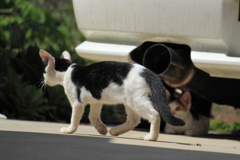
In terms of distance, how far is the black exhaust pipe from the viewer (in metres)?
4.18

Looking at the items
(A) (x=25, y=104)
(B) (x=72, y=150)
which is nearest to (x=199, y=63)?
(B) (x=72, y=150)

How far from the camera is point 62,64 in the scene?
4070 mm

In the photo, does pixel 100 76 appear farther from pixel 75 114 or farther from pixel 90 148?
pixel 90 148

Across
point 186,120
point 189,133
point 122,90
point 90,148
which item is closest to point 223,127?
point 186,120

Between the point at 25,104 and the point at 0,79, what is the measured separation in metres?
0.46

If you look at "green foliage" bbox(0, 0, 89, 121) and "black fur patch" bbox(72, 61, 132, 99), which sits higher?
"black fur patch" bbox(72, 61, 132, 99)

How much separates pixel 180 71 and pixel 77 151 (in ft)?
5.11

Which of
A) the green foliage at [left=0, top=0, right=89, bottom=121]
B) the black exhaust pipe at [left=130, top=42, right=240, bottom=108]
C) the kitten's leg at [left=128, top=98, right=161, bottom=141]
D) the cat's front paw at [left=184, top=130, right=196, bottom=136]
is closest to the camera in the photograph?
the kitten's leg at [left=128, top=98, right=161, bottom=141]

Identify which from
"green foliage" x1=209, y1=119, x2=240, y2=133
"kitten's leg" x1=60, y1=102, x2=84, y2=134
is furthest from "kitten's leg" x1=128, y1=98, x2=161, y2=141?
"green foliage" x1=209, y1=119, x2=240, y2=133

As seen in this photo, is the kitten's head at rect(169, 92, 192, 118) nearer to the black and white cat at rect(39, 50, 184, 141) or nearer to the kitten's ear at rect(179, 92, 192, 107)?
the kitten's ear at rect(179, 92, 192, 107)

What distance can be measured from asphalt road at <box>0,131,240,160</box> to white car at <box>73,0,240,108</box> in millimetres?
983

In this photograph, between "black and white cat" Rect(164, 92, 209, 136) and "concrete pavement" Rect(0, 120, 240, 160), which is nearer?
"concrete pavement" Rect(0, 120, 240, 160)

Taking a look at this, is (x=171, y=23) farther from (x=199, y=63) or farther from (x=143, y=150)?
(x=143, y=150)

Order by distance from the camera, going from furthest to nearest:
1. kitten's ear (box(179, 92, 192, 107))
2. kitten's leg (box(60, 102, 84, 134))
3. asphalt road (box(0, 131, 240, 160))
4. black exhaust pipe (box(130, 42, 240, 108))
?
kitten's ear (box(179, 92, 192, 107)) → black exhaust pipe (box(130, 42, 240, 108)) → kitten's leg (box(60, 102, 84, 134)) → asphalt road (box(0, 131, 240, 160))
